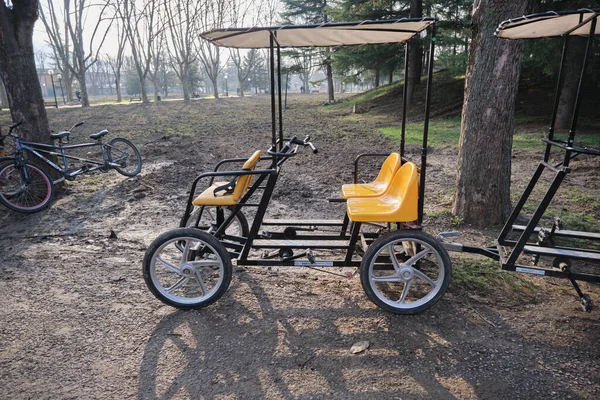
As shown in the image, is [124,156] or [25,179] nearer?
[25,179]

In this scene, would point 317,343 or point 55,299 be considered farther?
point 55,299

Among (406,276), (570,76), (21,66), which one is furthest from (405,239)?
(570,76)

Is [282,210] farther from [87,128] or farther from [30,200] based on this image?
[87,128]

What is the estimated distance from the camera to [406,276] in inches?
133

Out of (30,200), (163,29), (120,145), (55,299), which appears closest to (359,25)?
(55,299)

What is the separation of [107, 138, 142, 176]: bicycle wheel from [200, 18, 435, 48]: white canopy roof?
523 centimetres

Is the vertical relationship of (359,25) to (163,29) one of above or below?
below

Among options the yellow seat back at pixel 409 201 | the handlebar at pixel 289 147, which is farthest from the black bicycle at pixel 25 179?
the yellow seat back at pixel 409 201

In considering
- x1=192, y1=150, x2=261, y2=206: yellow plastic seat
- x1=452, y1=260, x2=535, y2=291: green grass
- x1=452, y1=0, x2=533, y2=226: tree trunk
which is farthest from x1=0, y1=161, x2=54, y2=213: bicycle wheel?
x1=452, y1=0, x2=533, y2=226: tree trunk

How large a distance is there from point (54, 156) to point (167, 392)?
6173mm

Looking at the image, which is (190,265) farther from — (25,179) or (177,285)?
(25,179)

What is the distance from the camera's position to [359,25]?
10.9 feet

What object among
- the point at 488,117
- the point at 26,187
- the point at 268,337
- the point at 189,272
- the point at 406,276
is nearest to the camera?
the point at 268,337

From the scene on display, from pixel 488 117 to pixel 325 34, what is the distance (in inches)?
91.3
